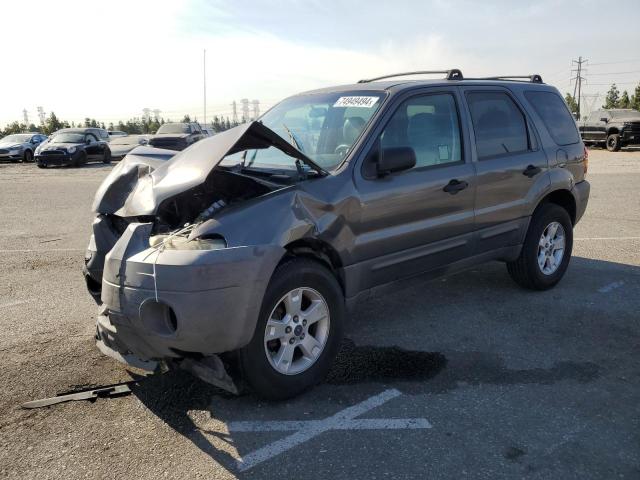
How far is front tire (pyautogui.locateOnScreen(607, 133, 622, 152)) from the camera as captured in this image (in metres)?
25.8

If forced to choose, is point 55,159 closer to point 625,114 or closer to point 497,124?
point 497,124

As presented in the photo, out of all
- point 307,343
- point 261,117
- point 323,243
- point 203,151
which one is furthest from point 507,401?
point 261,117

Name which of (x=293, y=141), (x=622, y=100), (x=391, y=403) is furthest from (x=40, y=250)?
(x=622, y=100)

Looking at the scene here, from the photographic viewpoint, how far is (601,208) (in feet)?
34.4

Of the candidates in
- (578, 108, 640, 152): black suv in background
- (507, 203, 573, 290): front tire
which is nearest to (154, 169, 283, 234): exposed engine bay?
(507, 203, 573, 290): front tire

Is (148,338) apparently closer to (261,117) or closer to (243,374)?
(243,374)

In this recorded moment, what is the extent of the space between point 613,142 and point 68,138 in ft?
79.9

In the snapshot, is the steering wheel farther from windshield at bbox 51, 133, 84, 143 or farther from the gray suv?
windshield at bbox 51, 133, 84, 143

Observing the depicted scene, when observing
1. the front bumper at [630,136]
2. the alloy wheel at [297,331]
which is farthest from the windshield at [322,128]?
the front bumper at [630,136]

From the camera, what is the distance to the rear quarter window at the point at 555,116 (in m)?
5.45

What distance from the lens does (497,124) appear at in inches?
196

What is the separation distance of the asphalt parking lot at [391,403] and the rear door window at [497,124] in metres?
1.38

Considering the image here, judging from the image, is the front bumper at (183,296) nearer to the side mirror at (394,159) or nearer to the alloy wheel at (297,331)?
the alloy wheel at (297,331)

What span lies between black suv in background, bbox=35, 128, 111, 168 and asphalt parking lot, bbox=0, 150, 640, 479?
19.1 m
